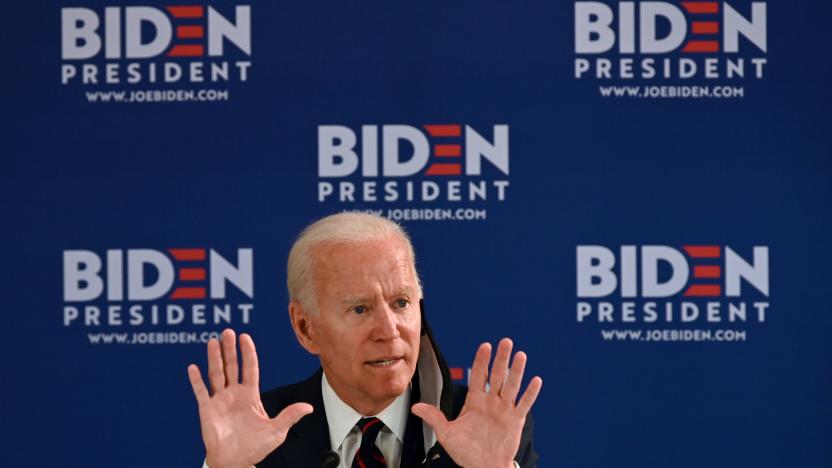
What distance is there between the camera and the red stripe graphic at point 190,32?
3641 millimetres

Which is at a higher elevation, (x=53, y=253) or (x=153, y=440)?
(x=53, y=253)

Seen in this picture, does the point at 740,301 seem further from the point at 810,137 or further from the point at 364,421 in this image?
the point at 364,421

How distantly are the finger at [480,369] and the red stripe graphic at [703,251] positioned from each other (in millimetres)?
1809

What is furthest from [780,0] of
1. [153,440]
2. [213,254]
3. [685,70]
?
[153,440]

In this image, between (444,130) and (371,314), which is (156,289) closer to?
(444,130)

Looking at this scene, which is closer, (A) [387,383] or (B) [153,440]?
(A) [387,383]

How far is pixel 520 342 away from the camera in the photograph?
361 cm

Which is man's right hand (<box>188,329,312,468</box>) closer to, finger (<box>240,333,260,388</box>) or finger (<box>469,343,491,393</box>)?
finger (<box>240,333,260,388</box>)

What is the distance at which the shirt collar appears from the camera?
216 centimetres

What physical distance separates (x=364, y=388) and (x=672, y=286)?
70.8 inches

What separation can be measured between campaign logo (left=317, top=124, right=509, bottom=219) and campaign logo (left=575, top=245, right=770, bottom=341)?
45cm

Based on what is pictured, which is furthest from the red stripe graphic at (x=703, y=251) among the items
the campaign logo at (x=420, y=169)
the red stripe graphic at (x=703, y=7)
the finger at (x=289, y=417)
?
the finger at (x=289, y=417)

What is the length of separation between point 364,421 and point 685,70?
2.07m

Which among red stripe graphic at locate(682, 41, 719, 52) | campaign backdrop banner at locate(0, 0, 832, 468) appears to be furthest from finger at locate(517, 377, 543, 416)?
red stripe graphic at locate(682, 41, 719, 52)
